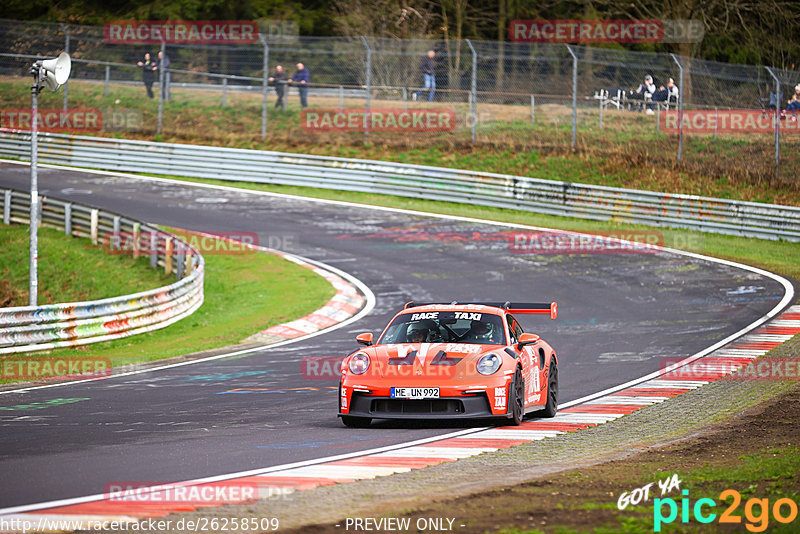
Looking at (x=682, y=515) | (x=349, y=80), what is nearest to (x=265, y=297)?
(x=349, y=80)

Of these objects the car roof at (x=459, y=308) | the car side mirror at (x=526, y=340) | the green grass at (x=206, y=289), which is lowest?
the green grass at (x=206, y=289)

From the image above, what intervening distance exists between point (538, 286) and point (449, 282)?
78.3 inches

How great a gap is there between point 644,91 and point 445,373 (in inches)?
998

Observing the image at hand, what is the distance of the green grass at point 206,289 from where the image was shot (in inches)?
720

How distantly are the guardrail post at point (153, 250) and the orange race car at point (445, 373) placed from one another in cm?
1472

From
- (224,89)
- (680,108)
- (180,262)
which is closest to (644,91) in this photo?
(680,108)

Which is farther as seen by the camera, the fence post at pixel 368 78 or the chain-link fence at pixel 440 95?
the fence post at pixel 368 78

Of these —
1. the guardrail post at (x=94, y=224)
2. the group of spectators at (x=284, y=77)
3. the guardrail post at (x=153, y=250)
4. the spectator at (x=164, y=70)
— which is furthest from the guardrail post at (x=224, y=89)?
the guardrail post at (x=153, y=250)

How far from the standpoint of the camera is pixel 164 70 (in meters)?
37.8

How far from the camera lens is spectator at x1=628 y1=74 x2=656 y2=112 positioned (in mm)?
33250

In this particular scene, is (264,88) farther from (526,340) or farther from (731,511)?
(731,511)

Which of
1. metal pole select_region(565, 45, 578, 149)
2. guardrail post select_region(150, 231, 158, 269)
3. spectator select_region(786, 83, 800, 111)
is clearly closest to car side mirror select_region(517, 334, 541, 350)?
guardrail post select_region(150, 231, 158, 269)

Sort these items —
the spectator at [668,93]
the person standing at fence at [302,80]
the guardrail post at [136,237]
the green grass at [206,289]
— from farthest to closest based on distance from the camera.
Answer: the person standing at fence at [302,80] → the spectator at [668,93] → the guardrail post at [136,237] → the green grass at [206,289]

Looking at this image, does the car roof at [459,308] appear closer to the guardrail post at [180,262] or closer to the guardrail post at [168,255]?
the guardrail post at [180,262]
